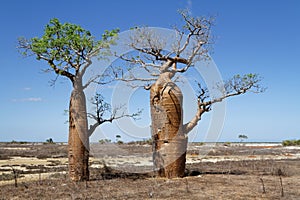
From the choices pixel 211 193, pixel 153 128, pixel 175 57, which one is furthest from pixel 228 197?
pixel 175 57

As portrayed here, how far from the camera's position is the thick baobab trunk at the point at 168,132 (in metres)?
11.4

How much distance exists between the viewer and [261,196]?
829cm

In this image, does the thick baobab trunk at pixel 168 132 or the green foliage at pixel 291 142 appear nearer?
the thick baobab trunk at pixel 168 132

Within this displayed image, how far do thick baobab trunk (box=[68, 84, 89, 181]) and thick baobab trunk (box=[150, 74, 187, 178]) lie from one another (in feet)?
7.80

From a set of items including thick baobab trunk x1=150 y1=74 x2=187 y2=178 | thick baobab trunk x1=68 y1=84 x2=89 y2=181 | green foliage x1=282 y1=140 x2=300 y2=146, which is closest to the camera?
thick baobab trunk x1=68 y1=84 x2=89 y2=181

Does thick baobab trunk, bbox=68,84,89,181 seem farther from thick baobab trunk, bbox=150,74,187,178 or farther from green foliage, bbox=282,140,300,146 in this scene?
green foliage, bbox=282,140,300,146

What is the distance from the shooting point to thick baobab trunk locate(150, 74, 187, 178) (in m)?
11.4

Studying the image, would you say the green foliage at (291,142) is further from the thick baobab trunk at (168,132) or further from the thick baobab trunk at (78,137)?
the thick baobab trunk at (78,137)

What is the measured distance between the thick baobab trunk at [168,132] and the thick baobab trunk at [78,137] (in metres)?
2.38

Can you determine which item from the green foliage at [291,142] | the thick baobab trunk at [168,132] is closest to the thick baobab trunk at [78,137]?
the thick baobab trunk at [168,132]

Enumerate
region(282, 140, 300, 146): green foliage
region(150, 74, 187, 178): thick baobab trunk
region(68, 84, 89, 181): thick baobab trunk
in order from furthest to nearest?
region(282, 140, 300, 146): green foliage < region(150, 74, 187, 178): thick baobab trunk < region(68, 84, 89, 181): thick baobab trunk

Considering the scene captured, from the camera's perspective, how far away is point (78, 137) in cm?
1057

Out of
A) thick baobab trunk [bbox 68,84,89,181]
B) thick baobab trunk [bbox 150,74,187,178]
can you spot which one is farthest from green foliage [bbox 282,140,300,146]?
thick baobab trunk [bbox 68,84,89,181]

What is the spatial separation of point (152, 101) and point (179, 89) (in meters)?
1.01
